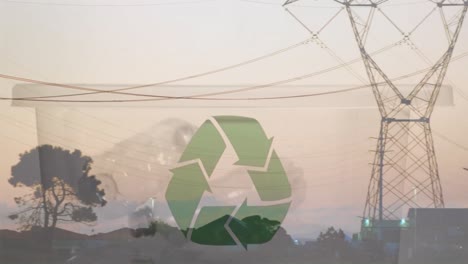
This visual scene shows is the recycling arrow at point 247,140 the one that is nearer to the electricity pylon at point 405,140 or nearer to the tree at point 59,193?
the electricity pylon at point 405,140

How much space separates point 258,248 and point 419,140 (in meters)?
1.00

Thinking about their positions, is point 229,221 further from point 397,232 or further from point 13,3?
point 13,3

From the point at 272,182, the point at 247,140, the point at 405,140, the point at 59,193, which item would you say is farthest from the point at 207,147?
the point at 405,140

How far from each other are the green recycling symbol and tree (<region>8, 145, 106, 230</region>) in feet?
1.34

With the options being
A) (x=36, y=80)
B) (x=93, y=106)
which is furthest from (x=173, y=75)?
(x=36, y=80)

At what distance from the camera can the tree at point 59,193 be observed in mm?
2922

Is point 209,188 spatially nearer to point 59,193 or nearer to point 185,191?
point 185,191

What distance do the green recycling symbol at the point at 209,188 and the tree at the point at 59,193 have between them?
41 centimetres

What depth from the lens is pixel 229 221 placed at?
2.97 m

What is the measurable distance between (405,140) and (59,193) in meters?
1.77

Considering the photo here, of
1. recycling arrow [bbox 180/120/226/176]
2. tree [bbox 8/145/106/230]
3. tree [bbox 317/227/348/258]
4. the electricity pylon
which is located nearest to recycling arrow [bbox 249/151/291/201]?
recycling arrow [bbox 180/120/226/176]

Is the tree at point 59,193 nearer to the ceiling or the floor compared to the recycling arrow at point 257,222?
nearer to the ceiling

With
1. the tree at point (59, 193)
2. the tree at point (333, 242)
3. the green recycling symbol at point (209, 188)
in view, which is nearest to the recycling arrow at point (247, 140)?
the green recycling symbol at point (209, 188)

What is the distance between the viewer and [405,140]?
10.0 feet
